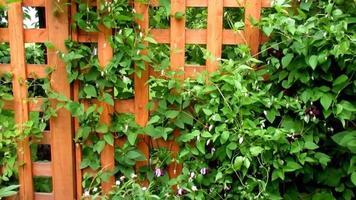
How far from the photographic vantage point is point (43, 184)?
280 cm

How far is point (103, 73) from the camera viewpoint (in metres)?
2.39

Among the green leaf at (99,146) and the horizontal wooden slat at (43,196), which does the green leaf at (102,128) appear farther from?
the horizontal wooden slat at (43,196)

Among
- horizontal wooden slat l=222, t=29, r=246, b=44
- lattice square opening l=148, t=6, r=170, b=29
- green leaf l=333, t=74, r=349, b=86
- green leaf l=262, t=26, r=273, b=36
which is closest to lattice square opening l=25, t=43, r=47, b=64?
lattice square opening l=148, t=6, r=170, b=29

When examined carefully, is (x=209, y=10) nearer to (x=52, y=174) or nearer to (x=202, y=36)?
(x=202, y=36)

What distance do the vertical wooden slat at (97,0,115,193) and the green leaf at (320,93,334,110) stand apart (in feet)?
3.43

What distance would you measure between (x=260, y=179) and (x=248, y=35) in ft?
2.34

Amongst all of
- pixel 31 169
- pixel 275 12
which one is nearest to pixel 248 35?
pixel 275 12

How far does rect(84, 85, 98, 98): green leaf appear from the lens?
2412 mm

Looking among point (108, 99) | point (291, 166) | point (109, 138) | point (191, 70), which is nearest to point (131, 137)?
point (109, 138)

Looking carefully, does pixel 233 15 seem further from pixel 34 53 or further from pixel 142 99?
pixel 34 53

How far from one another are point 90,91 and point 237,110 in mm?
745

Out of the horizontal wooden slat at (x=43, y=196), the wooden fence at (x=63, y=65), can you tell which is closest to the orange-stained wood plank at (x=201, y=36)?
the wooden fence at (x=63, y=65)

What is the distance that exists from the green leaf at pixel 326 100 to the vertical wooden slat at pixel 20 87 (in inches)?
58.5

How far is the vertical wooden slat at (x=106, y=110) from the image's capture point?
2.40 metres
